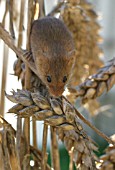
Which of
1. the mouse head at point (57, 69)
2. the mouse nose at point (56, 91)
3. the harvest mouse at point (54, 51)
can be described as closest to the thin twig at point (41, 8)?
the harvest mouse at point (54, 51)

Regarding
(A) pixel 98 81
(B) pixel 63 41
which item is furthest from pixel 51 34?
(A) pixel 98 81

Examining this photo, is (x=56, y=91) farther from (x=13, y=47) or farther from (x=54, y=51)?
(x=13, y=47)

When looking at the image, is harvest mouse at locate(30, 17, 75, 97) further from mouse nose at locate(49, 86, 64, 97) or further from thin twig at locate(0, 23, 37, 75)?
thin twig at locate(0, 23, 37, 75)

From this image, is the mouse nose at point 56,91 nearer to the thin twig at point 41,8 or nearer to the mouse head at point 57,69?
the mouse head at point 57,69

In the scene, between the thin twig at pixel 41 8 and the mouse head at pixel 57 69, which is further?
the mouse head at pixel 57 69

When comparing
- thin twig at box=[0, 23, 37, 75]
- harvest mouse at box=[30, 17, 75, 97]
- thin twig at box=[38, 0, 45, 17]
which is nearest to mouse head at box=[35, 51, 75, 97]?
harvest mouse at box=[30, 17, 75, 97]

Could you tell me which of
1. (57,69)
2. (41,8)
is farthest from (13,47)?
(57,69)

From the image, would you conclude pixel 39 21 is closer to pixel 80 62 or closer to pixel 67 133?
pixel 80 62

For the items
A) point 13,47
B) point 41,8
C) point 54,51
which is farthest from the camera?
point 54,51
